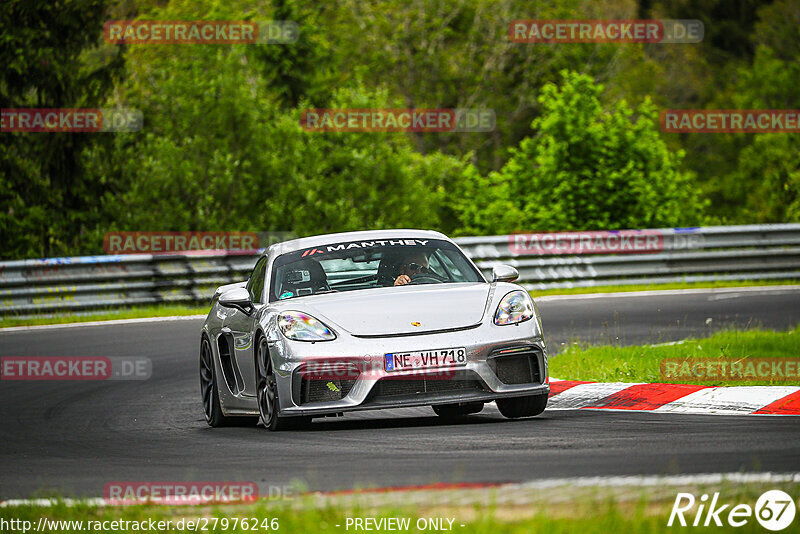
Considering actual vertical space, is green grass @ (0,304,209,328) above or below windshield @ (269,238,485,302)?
below

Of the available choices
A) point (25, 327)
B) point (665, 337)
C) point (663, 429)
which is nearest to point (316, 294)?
point (663, 429)

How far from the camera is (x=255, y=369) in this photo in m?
9.35

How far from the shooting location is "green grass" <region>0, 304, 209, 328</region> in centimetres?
1941

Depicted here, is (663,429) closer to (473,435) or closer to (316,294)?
(473,435)

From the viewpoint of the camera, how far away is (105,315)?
20000mm

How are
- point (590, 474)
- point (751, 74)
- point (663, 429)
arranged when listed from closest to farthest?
1. point (590, 474)
2. point (663, 429)
3. point (751, 74)

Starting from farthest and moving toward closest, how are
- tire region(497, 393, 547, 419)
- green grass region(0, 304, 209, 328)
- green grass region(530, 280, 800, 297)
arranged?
green grass region(530, 280, 800, 297) → green grass region(0, 304, 209, 328) → tire region(497, 393, 547, 419)

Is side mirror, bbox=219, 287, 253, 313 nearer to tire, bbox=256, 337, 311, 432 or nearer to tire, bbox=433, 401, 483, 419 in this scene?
tire, bbox=256, 337, 311, 432

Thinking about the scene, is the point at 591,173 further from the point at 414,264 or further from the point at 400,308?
the point at 400,308

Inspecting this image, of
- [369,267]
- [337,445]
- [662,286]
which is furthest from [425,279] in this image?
[662,286]

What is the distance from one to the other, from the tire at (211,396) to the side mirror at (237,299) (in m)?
0.86

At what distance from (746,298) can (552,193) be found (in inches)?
402

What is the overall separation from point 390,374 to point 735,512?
366cm

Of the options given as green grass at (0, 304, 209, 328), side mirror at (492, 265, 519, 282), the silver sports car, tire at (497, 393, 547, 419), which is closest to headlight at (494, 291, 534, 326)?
the silver sports car
